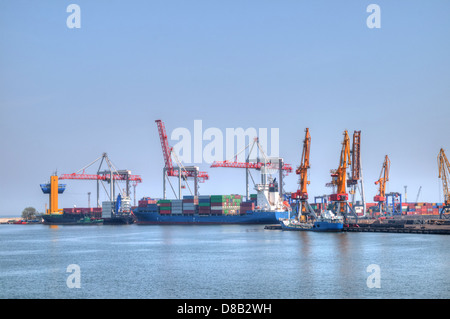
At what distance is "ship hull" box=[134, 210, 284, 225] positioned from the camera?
127500mm

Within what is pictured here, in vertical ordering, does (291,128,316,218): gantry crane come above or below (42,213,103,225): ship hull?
above

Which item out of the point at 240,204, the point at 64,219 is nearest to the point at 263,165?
the point at 240,204

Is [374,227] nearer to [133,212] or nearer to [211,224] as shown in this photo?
[211,224]

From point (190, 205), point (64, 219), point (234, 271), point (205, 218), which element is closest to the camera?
point (234, 271)

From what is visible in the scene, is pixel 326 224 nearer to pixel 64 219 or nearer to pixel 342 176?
pixel 342 176

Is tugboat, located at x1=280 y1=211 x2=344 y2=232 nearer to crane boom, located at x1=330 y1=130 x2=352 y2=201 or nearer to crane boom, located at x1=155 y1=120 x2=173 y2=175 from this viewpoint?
crane boom, located at x1=330 y1=130 x2=352 y2=201

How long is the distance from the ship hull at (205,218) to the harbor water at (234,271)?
194 ft

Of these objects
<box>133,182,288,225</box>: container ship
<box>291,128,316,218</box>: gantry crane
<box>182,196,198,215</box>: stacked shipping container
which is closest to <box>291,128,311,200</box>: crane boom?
<box>291,128,316,218</box>: gantry crane

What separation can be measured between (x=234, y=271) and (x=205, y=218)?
90639 mm

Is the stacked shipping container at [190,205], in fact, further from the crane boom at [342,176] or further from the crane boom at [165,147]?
the crane boom at [342,176]

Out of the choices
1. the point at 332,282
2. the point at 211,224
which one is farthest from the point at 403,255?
the point at 211,224

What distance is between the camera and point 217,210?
440ft

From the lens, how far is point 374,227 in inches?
3794

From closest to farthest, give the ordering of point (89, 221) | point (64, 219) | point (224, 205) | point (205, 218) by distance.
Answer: point (224, 205), point (205, 218), point (89, 221), point (64, 219)
